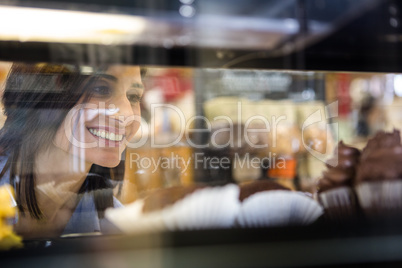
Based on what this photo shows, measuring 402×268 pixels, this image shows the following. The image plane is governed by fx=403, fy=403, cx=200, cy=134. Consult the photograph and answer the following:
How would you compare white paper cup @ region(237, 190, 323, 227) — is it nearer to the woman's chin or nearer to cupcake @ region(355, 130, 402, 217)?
cupcake @ region(355, 130, 402, 217)

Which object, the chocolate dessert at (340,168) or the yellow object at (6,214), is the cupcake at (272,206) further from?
the yellow object at (6,214)

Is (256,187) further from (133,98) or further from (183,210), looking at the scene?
(133,98)

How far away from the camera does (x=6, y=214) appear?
1.80 metres

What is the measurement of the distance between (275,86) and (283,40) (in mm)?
448

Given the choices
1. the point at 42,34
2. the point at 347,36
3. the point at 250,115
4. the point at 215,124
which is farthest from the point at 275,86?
the point at 42,34

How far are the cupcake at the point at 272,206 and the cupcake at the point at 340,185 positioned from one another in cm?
10

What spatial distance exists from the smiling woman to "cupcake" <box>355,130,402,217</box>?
1276 millimetres

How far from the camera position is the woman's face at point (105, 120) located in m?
1.83

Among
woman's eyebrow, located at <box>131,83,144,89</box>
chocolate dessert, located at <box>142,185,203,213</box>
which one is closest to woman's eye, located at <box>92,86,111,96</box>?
woman's eyebrow, located at <box>131,83,144,89</box>

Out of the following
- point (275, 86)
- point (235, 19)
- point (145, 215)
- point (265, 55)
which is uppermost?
point (235, 19)

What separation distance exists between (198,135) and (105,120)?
447 mm

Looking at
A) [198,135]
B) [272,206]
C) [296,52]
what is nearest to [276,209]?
[272,206]

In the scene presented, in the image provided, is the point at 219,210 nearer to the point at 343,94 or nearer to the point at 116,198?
the point at 116,198

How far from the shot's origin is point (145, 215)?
78.3 inches
